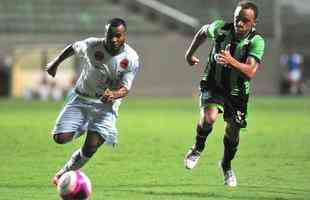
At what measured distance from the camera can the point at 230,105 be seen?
436 inches

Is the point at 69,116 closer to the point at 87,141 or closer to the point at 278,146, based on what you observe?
the point at 87,141

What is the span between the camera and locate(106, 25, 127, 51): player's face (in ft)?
32.8

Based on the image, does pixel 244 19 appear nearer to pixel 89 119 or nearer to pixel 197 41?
pixel 197 41

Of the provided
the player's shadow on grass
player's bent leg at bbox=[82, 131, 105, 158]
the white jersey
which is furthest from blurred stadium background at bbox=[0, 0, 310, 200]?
the white jersey

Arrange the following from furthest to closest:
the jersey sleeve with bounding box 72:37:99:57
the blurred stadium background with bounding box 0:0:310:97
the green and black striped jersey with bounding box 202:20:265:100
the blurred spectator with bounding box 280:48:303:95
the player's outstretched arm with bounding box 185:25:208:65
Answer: the blurred spectator with bounding box 280:48:303:95, the blurred stadium background with bounding box 0:0:310:97, the player's outstretched arm with bounding box 185:25:208:65, the green and black striped jersey with bounding box 202:20:265:100, the jersey sleeve with bounding box 72:37:99:57

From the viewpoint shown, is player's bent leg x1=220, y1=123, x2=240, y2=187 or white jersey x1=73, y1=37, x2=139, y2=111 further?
player's bent leg x1=220, y1=123, x2=240, y2=187

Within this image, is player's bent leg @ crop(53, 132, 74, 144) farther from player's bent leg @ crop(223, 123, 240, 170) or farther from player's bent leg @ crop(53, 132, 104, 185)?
player's bent leg @ crop(223, 123, 240, 170)

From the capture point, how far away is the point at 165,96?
3828 cm

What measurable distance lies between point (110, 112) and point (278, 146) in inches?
274

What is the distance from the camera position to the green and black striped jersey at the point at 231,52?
10.7 m

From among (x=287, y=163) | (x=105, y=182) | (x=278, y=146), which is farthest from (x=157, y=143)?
(x=105, y=182)

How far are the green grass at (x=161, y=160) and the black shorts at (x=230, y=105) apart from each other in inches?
31.3

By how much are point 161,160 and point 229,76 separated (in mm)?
3595

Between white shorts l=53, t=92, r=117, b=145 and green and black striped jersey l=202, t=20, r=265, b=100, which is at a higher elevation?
green and black striped jersey l=202, t=20, r=265, b=100
